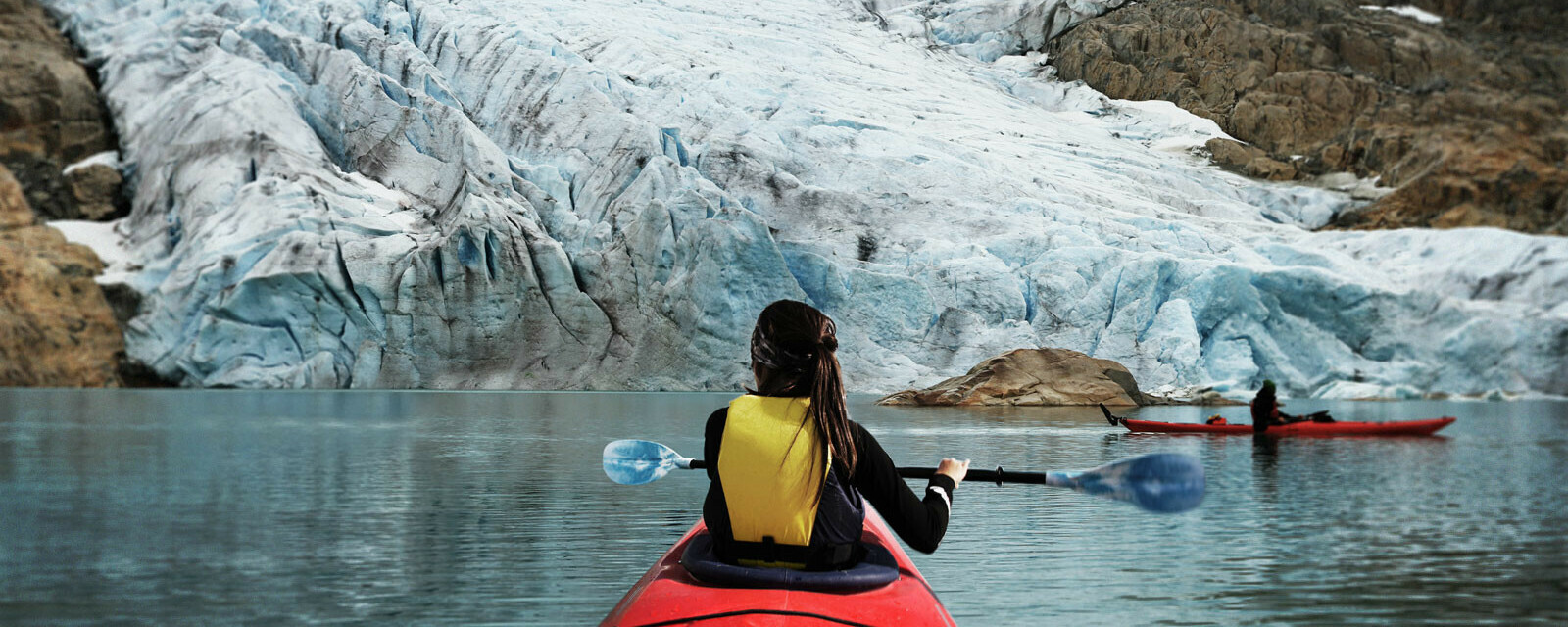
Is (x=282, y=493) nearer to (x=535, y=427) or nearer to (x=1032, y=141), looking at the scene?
(x=535, y=427)

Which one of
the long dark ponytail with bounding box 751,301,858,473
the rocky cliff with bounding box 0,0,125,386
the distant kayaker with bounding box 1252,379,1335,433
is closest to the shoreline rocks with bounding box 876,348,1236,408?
the distant kayaker with bounding box 1252,379,1335,433

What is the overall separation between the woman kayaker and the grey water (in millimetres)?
2321

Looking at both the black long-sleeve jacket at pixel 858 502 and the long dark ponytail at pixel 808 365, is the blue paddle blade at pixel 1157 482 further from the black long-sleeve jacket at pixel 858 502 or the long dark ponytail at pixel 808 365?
the long dark ponytail at pixel 808 365

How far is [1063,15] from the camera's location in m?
59.0

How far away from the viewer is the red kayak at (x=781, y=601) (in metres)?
2.63

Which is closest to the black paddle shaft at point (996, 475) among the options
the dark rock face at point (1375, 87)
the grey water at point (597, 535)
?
the grey water at point (597, 535)

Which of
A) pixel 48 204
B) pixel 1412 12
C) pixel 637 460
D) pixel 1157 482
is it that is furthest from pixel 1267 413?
pixel 1412 12

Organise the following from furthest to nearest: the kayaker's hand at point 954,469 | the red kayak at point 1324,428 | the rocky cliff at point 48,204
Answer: the rocky cliff at point 48,204
the red kayak at point 1324,428
the kayaker's hand at point 954,469

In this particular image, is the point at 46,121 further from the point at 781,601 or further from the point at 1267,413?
the point at 781,601

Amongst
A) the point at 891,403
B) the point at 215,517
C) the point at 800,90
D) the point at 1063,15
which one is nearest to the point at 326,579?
the point at 215,517

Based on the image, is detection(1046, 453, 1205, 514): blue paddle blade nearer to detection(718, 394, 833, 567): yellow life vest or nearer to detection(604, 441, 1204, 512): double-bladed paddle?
detection(604, 441, 1204, 512): double-bladed paddle

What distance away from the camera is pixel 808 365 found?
2646 millimetres

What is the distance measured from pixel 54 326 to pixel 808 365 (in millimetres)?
36059

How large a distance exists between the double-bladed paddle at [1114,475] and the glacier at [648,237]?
27.2 m
